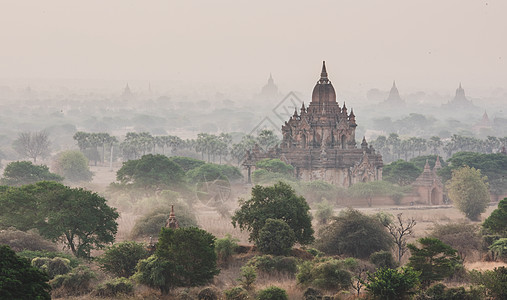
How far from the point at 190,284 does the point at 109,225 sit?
958 centimetres

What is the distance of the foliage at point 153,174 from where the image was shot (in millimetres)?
70125

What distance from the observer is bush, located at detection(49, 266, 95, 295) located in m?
31.6

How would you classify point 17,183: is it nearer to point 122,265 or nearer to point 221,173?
point 221,173

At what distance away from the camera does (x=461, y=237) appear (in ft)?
147

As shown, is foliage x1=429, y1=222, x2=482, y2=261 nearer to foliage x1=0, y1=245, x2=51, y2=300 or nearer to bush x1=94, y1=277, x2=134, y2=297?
bush x1=94, y1=277, x2=134, y2=297

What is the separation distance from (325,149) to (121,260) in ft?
158

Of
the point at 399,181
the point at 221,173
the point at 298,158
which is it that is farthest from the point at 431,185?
the point at 221,173

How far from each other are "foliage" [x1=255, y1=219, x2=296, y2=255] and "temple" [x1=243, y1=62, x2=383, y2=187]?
134ft

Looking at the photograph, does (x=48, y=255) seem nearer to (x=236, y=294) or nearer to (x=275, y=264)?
(x=236, y=294)

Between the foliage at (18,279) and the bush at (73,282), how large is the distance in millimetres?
9110

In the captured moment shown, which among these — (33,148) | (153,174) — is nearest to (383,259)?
(153,174)

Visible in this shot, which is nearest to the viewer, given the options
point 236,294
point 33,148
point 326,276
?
point 236,294

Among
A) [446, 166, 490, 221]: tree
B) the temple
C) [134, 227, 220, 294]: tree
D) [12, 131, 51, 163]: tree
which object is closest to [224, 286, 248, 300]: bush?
[134, 227, 220, 294]: tree

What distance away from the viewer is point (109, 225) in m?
40.8
